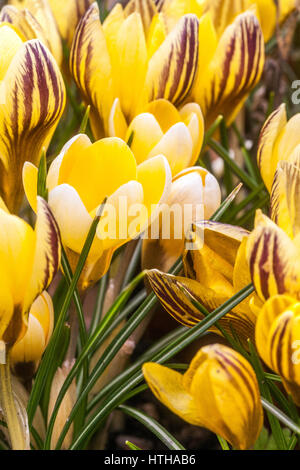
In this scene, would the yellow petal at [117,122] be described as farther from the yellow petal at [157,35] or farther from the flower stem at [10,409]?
the flower stem at [10,409]

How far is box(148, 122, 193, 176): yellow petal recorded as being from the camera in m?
0.52

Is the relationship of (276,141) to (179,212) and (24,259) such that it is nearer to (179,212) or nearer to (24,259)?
(179,212)

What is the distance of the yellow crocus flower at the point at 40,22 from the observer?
578 millimetres

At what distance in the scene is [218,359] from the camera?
1.14 feet

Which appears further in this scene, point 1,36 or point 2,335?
point 1,36

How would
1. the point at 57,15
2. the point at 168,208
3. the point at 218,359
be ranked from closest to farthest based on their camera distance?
1. the point at 218,359
2. the point at 168,208
3. the point at 57,15

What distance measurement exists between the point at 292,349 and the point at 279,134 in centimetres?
24

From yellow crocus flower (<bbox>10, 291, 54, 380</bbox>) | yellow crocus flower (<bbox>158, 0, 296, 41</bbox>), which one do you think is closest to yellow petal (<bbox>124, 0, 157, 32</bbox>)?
yellow crocus flower (<bbox>158, 0, 296, 41</bbox>)

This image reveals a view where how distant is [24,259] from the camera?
385mm

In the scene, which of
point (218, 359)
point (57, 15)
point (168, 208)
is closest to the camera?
point (218, 359)

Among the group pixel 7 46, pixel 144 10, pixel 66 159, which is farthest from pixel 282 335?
pixel 144 10
